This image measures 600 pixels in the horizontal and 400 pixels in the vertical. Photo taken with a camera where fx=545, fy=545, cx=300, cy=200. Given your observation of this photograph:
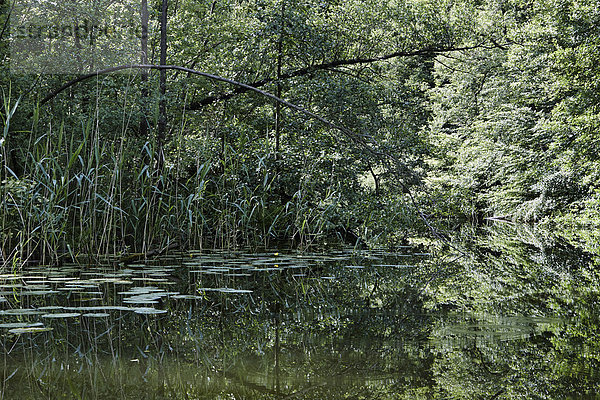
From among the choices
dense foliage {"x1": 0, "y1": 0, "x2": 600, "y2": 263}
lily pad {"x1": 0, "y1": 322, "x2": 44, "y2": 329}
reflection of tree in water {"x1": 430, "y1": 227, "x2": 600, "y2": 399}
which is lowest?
reflection of tree in water {"x1": 430, "y1": 227, "x2": 600, "y2": 399}

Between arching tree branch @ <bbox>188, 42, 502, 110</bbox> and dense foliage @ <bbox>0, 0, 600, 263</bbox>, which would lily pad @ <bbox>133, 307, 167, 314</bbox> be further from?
arching tree branch @ <bbox>188, 42, 502, 110</bbox>

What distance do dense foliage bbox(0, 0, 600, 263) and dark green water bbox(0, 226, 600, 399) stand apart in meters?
0.81

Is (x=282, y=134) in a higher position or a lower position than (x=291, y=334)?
higher

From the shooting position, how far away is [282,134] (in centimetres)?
862

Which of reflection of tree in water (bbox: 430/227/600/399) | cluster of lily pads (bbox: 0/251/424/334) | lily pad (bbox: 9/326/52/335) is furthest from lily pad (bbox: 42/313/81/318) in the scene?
reflection of tree in water (bbox: 430/227/600/399)

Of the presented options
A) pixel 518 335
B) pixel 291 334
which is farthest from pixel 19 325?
pixel 518 335

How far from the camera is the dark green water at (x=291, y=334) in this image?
1653 millimetres

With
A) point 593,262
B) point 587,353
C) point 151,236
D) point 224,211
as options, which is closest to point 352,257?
point 224,211

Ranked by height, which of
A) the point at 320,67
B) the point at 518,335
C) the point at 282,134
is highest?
the point at 320,67

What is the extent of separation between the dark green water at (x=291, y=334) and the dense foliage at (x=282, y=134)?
81 cm

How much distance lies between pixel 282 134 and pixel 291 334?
648 centimetres

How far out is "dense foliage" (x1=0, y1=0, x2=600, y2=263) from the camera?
15.8ft

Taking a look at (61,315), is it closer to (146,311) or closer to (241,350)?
(146,311)

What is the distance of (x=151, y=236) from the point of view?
5.30 metres
